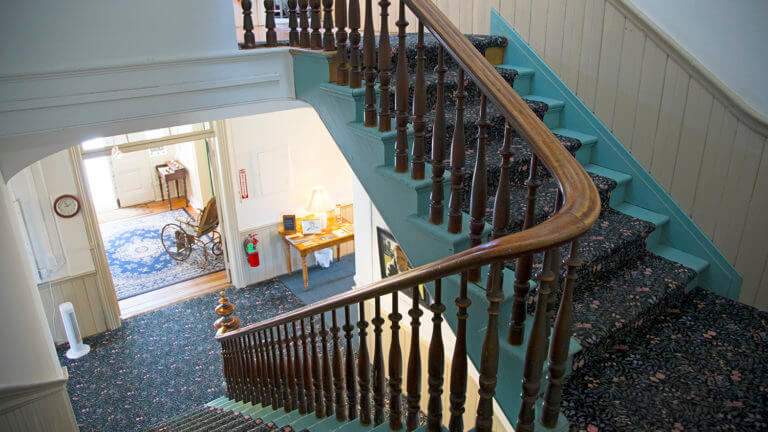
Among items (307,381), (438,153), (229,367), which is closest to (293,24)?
(438,153)

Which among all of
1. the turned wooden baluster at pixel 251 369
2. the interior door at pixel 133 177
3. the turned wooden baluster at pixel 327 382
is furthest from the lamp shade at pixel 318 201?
the interior door at pixel 133 177

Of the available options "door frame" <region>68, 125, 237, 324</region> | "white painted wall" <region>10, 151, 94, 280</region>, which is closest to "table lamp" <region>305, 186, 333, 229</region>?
"door frame" <region>68, 125, 237, 324</region>

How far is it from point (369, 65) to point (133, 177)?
9891 millimetres

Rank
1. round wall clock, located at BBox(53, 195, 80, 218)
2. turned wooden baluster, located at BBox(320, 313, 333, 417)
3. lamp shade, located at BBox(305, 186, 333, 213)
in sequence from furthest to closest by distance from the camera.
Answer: lamp shade, located at BBox(305, 186, 333, 213)
round wall clock, located at BBox(53, 195, 80, 218)
turned wooden baluster, located at BBox(320, 313, 333, 417)

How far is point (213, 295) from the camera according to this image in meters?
6.91

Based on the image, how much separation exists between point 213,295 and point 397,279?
5.95 m

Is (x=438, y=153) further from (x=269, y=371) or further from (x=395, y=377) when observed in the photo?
(x=269, y=371)

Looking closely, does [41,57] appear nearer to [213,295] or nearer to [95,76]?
[95,76]

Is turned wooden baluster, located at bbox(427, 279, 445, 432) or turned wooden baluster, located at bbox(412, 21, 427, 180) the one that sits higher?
turned wooden baluster, located at bbox(412, 21, 427, 180)

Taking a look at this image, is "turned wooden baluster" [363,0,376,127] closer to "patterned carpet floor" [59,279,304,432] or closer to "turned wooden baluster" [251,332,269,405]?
"turned wooden baluster" [251,332,269,405]

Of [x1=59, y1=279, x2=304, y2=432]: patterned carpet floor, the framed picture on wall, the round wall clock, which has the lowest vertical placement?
[x1=59, y1=279, x2=304, y2=432]: patterned carpet floor

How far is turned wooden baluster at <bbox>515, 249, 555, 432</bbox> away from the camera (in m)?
1.31

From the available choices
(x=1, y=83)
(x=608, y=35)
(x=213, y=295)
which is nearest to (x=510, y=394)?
(x=608, y=35)

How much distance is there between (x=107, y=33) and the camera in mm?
2455
